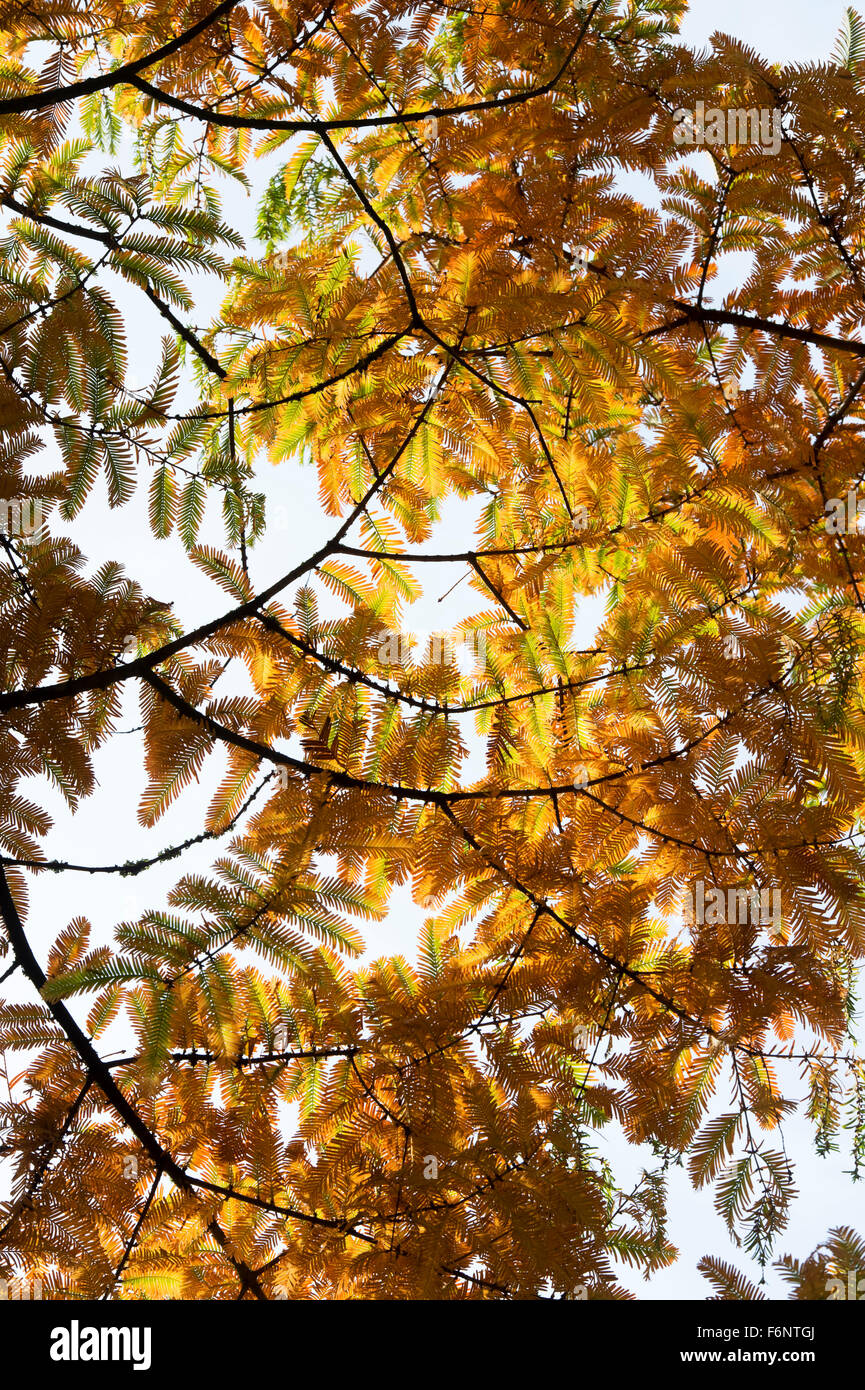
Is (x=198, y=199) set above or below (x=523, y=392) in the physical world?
above

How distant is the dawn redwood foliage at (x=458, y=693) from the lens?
88.4 inches

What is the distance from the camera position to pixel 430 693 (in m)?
2.48

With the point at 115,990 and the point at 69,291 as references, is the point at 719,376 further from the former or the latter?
the point at 115,990

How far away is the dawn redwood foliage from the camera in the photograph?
88.4 inches

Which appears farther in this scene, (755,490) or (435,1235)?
(755,490)

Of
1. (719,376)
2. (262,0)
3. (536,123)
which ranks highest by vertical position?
(262,0)

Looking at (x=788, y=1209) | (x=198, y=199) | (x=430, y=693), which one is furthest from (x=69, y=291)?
(x=788, y=1209)

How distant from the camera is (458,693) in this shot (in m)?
2.54

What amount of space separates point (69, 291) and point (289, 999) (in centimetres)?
215
